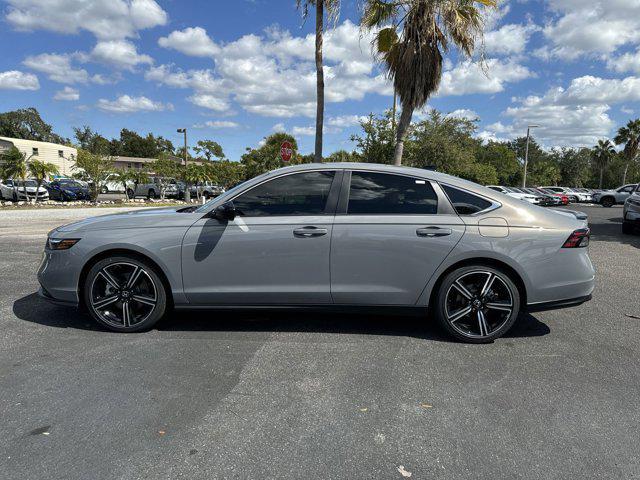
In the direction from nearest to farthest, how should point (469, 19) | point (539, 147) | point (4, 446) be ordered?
point (4, 446) → point (469, 19) → point (539, 147)

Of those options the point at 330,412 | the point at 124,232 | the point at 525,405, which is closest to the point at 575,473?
the point at 525,405

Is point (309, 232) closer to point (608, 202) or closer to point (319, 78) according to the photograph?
point (319, 78)

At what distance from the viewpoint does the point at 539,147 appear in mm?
77938

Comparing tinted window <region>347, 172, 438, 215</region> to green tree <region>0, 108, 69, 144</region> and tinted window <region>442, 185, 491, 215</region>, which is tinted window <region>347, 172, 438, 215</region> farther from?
green tree <region>0, 108, 69, 144</region>

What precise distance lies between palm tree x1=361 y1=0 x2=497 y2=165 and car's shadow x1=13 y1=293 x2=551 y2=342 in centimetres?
943

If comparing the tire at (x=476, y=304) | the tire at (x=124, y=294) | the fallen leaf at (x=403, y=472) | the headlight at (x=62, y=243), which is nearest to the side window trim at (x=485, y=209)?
the tire at (x=476, y=304)

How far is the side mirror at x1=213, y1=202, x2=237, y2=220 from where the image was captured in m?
3.72

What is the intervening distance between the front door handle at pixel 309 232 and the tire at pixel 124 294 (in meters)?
1.33

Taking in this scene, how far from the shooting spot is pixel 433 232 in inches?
145

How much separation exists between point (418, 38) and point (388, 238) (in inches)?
421

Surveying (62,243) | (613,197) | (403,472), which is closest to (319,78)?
(62,243)

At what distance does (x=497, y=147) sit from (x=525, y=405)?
6855cm

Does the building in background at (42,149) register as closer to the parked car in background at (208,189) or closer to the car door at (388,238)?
the parked car in background at (208,189)

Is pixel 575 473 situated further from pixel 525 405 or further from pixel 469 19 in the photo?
pixel 469 19
